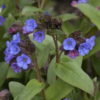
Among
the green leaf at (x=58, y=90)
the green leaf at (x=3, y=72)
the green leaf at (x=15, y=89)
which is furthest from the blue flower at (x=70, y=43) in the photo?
the green leaf at (x=3, y=72)

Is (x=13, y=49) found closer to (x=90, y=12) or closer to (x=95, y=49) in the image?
(x=95, y=49)

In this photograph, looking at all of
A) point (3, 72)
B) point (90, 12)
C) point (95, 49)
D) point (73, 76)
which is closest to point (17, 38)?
point (73, 76)

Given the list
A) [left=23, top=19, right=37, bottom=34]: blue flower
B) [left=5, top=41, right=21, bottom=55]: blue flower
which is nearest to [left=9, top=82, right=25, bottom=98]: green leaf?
[left=5, top=41, right=21, bottom=55]: blue flower

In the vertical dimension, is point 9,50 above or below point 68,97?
above

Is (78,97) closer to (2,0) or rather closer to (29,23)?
(29,23)

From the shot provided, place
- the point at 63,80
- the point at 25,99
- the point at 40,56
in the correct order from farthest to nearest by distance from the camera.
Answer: the point at 40,56 → the point at 63,80 → the point at 25,99

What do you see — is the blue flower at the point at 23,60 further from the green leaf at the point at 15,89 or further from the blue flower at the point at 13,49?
the green leaf at the point at 15,89

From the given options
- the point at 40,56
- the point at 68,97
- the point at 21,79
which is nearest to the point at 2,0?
the point at 21,79
